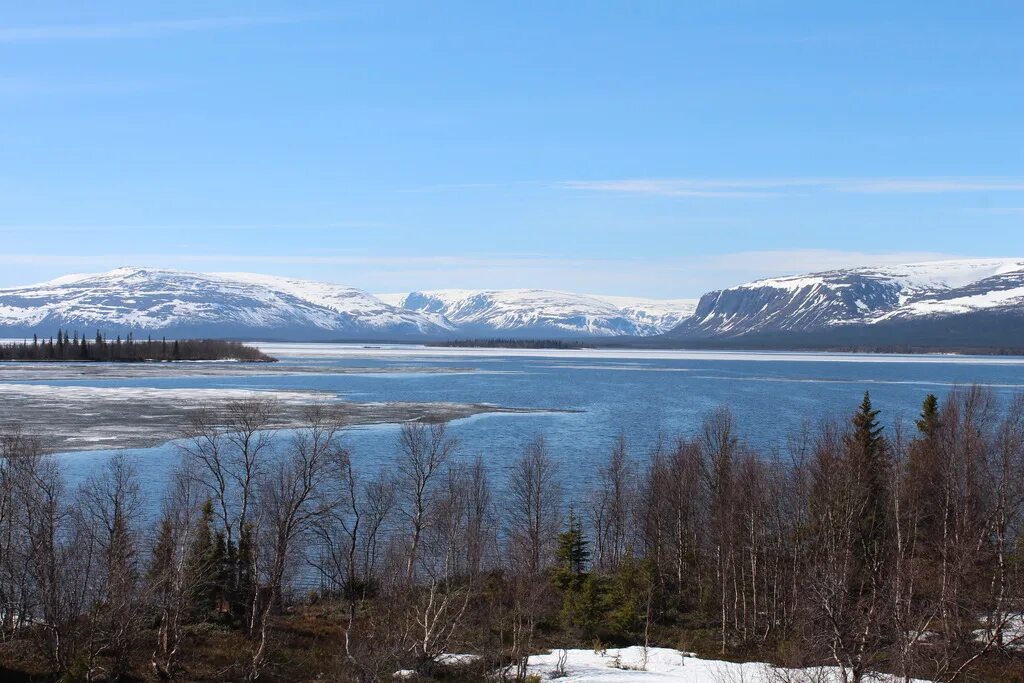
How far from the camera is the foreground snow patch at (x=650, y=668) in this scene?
1149 inches

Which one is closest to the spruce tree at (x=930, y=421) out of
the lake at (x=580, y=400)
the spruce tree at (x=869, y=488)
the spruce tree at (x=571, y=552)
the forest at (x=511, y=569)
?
the forest at (x=511, y=569)

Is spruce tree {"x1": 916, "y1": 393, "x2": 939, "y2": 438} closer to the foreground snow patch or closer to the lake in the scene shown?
the lake

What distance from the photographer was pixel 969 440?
4462 centimetres

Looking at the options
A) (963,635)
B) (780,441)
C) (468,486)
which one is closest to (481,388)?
(780,441)

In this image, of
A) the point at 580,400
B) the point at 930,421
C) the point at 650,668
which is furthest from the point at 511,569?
the point at 580,400

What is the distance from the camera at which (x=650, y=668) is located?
31.8m

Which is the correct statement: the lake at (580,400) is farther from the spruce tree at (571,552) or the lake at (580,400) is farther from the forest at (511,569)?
the spruce tree at (571,552)

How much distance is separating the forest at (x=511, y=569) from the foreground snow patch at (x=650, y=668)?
0.99 meters

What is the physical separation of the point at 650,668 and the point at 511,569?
26.7ft

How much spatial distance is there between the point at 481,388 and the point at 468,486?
81.8 meters

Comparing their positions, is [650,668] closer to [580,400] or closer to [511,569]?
[511,569]

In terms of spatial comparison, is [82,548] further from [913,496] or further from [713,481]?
[913,496]

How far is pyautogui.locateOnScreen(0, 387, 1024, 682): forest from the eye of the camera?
2925cm

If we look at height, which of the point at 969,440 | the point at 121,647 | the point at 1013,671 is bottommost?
the point at 1013,671
